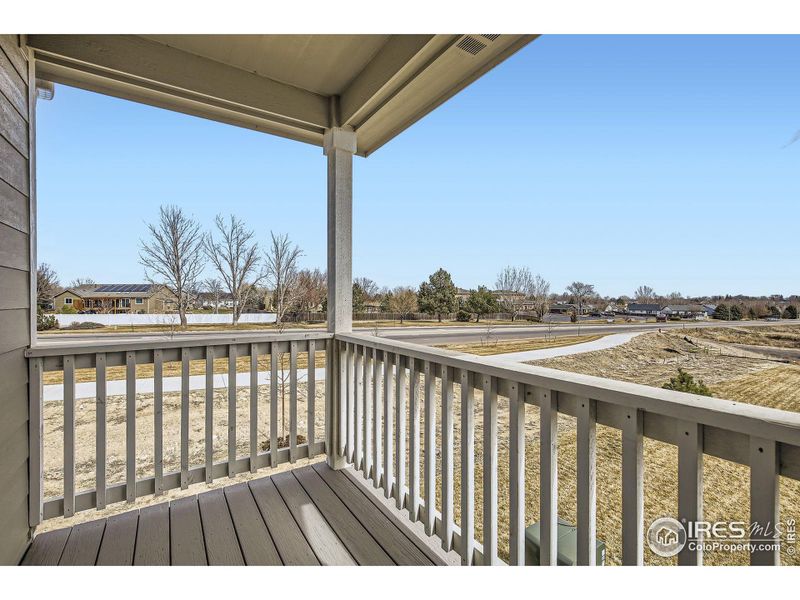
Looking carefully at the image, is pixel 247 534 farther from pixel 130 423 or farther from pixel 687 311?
pixel 687 311

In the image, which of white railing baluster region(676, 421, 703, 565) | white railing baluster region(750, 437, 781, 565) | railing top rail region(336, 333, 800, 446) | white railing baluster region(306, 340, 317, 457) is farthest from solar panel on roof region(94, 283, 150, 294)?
white railing baluster region(750, 437, 781, 565)

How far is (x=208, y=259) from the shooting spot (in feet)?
8.58

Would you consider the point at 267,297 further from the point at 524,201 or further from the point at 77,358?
the point at 524,201

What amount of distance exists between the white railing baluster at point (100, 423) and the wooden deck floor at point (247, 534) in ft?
0.64

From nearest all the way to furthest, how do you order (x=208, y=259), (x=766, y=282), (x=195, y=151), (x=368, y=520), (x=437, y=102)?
1. (x=766, y=282)
2. (x=368, y=520)
3. (x=437, y=102)
4. (x=208, y=259)
5. (x=195, y=151)

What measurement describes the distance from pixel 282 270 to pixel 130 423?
154 cm

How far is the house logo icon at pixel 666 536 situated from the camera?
94 cm

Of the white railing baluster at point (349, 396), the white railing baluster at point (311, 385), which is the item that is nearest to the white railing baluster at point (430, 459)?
the white railing baluster at point (349, 396)

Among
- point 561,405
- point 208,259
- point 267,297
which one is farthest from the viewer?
point 267,297

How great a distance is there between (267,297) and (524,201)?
1884mm

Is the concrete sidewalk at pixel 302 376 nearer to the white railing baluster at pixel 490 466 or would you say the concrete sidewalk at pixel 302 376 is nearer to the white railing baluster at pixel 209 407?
the white railing baluster at pixel 490 466

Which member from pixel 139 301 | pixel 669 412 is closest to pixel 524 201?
pixel 669 412

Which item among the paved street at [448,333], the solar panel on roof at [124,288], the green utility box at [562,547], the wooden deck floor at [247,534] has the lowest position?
the wooden deck floor at [247,534]

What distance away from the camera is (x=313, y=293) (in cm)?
284
